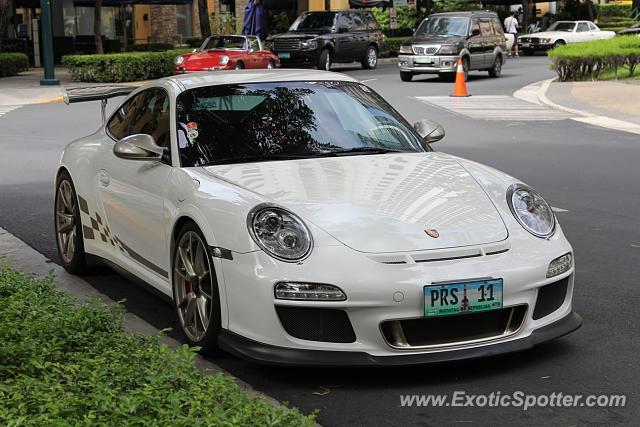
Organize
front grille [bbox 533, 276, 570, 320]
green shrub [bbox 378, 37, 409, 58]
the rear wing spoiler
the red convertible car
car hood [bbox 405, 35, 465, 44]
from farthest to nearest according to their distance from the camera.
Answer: green shrub [bbox 378, 37, 409, 58], car hood [bbox 405, 35, 465, 44], the red convertible car, the rear wing spoiler, front grille [bbox 533, 276, 570, 320]

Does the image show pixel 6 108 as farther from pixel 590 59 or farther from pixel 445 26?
pixel 590 59

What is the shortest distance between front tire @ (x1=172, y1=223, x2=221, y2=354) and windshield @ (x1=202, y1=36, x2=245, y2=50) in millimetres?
24363

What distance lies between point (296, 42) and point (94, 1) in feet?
26.9

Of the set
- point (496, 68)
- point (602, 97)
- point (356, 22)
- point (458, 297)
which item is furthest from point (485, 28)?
point (458, 297)

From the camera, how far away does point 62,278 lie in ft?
25.2

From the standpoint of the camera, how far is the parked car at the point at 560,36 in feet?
148

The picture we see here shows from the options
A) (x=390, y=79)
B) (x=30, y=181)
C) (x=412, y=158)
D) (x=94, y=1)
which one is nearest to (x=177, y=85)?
(x=412, y=158)

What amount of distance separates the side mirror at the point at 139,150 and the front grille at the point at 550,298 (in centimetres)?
228

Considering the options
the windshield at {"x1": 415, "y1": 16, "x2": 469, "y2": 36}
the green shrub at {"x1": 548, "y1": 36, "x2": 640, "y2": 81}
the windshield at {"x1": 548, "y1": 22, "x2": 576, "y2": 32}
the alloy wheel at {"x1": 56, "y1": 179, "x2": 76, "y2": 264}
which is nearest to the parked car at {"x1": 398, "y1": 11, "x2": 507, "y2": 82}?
the windshield at {"x1": 415, "y1": 16, "x2": 469, "y2": 36}

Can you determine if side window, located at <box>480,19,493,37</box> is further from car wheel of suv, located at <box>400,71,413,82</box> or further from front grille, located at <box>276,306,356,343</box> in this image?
front grille, located at <box>276,306,356,343</box>

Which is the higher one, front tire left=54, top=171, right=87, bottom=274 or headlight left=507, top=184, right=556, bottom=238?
headlight left=507, top=184, right=556, bottom=238

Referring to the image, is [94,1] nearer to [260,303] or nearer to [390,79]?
[390,79]

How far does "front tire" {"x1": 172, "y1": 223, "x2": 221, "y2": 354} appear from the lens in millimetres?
5555

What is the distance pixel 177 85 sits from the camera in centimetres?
675
